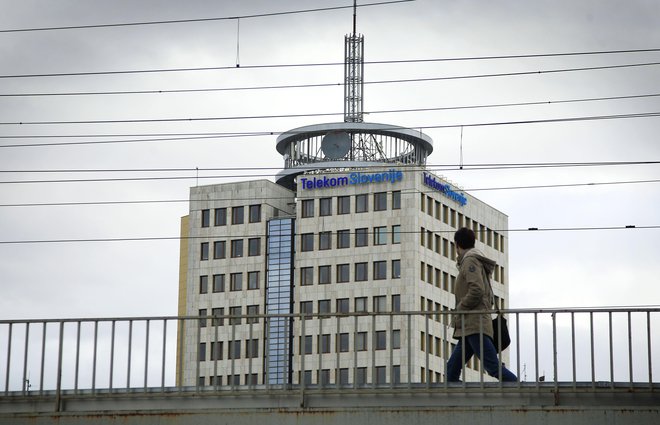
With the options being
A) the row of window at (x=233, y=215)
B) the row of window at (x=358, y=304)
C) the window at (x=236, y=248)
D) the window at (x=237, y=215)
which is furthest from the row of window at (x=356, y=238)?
the window at (x=237, y=215)

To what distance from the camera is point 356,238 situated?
4358 inches

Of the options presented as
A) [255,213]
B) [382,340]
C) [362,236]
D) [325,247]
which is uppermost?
[255,213]

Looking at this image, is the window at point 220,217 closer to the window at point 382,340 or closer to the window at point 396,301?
the window at point 396,301

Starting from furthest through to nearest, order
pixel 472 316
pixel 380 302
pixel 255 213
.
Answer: pixel 255 213 < pixel 380 302 < pixel 472 316

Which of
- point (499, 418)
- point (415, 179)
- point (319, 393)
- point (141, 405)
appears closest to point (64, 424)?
point (141, 405)

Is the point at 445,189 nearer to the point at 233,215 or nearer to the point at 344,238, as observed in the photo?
the point at 344,238

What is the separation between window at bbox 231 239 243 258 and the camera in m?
114

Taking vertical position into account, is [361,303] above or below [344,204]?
below

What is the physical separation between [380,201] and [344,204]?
102 inches

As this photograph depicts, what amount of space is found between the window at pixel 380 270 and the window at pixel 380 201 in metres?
3.71

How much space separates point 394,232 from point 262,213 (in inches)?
389

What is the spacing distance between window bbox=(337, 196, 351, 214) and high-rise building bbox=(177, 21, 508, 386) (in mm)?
69

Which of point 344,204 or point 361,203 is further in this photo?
point 344,204

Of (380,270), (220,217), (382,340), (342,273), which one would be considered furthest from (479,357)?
(220,217)
